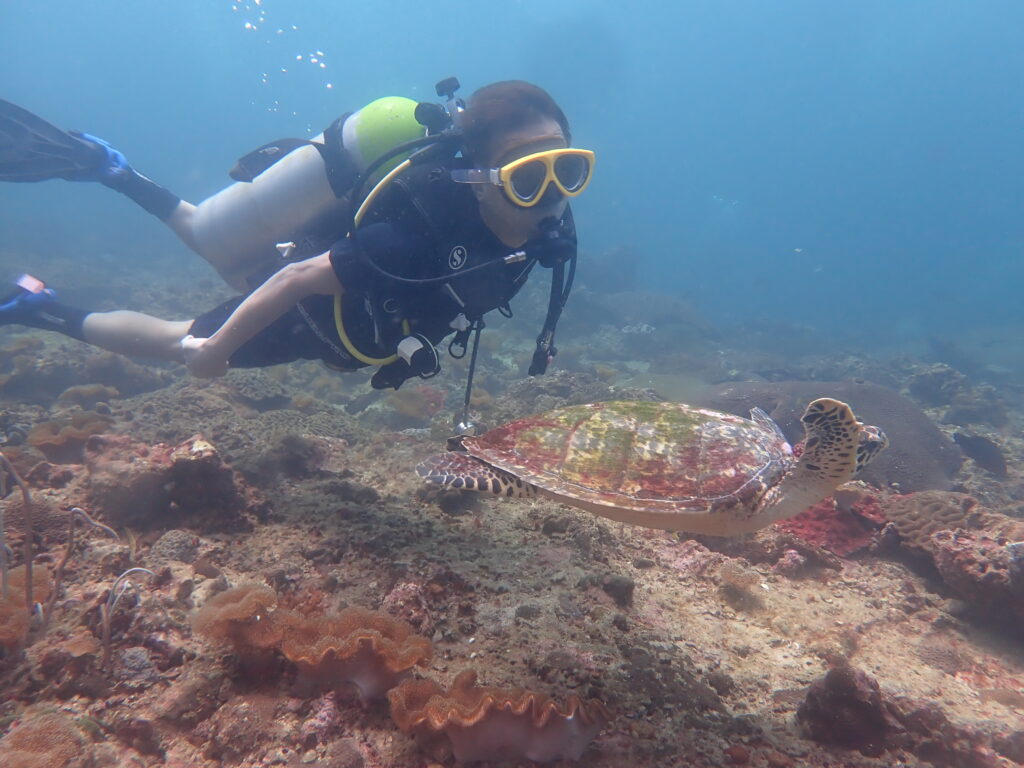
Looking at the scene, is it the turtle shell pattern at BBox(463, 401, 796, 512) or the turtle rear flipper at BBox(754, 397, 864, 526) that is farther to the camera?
the turtle shell pattern at BBox(463, 401, 796, 512)

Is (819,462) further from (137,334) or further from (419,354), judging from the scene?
(137,334)

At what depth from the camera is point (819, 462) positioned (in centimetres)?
302

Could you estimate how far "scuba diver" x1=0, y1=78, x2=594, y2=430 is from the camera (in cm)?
351

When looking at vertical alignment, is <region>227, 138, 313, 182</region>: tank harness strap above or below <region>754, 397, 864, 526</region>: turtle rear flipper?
above

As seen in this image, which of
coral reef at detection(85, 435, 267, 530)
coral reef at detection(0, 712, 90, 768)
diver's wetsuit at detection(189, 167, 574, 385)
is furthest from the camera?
diver's wetsuit at detection(189, 167, 574, 385)

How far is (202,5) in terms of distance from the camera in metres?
97.0

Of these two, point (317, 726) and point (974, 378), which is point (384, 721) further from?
point (974, 378)

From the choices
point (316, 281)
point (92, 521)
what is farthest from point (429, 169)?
point (92, 521)

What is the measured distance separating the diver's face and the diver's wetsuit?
0.31ft

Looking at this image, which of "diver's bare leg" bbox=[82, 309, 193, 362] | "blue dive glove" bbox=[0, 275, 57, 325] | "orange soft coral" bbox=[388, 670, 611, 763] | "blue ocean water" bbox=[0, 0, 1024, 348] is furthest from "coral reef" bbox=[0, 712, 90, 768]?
"blue ocean water" bbox=[0, 0, 1024, 348]

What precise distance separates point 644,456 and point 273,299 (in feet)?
10.2

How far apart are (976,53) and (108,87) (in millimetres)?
201325

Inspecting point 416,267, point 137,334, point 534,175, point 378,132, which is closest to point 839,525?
point 534,175

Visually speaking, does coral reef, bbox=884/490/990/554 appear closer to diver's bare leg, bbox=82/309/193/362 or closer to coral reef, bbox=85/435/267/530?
coral reef, bbox=85/435/267/530
